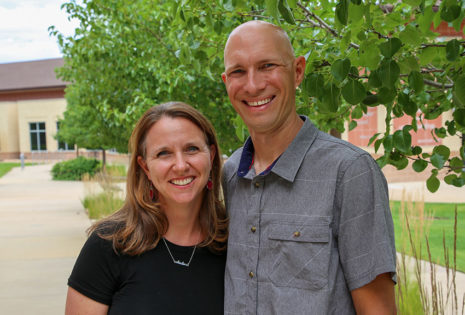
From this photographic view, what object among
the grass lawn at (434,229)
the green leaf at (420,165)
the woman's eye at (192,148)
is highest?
the woman's eye at (192,148)

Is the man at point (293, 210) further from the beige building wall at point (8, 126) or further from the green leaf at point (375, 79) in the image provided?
the beige building wall at point (8, 126)

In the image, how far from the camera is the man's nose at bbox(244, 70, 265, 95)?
2035mm

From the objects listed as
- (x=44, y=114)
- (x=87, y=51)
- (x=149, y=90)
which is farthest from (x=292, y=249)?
(x=44, y=114)

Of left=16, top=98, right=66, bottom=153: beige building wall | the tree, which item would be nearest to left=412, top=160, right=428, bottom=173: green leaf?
the tree

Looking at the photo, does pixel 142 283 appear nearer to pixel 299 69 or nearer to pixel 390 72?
pixel 299 69

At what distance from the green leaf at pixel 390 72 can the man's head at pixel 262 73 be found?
0.39 meters

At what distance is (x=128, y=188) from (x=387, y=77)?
53.0 inches

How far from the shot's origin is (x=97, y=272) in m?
2.20

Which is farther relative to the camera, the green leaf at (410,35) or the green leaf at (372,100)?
the green leaf at (372,100)

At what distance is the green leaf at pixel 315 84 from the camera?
200 centimetres

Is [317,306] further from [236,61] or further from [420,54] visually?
[420,54]

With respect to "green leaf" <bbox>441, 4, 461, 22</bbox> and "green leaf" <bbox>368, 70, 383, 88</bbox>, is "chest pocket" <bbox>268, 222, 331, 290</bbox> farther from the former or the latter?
"green leaf" <bbox>441, 4, 461, 22</bbox>

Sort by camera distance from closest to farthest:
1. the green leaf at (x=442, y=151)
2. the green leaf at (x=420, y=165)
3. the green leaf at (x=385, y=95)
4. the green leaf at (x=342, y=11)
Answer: the green leaf at (x=342, y=11)
the green leaf at (x=385, y=95)
the green leaf at (x=442, y=151)
the green leaf at (x=420, y=165)

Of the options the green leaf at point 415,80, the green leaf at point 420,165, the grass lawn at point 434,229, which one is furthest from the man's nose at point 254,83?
the grass lawn at point 434,229
